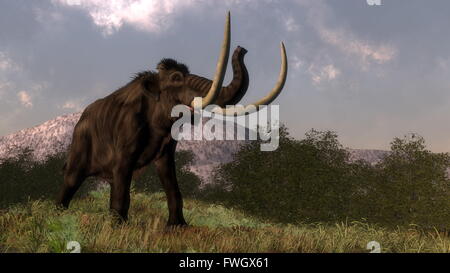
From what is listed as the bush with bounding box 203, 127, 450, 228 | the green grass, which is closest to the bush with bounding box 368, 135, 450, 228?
the bush with bounding box 203, 127, 450, 228

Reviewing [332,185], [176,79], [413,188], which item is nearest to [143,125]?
[176,79]

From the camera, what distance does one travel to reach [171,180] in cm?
780

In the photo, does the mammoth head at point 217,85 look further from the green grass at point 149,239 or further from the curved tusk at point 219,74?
the green grass at point 149,239

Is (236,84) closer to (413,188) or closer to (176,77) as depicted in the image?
(176,77)

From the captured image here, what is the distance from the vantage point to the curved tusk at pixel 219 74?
5.83 m

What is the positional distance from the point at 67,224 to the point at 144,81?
2446 mm

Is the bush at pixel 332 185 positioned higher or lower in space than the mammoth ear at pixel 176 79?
lower

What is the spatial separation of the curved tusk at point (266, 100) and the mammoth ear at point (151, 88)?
1196 mm

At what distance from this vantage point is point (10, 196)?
4309 cm

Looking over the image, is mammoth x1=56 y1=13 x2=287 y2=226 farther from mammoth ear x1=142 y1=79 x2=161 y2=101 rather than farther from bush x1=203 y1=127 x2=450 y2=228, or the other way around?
bush x1=203 y1=127 x2=450 y2=228

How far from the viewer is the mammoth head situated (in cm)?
635

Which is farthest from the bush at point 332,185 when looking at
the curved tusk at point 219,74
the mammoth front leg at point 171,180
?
the curved tusk at point 219,74
